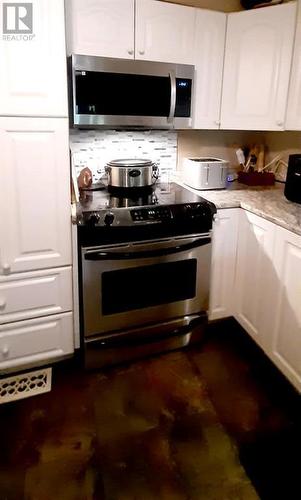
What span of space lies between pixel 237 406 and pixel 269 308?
0.53 m

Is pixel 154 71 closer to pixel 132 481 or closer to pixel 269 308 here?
pixel 269 308

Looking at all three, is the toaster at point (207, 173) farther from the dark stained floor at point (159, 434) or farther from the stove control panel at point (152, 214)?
the dark stained floor at point (159, 434)

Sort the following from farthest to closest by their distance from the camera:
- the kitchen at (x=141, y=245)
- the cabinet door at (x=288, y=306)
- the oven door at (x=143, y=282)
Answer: the oven door at (x=143, y=282) < the cabinet door at (x=288, y=306) < the kitchen at (x=141, y=245)

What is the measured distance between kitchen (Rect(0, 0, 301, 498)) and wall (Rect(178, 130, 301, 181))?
3 centimetres

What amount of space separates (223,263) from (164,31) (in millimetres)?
1402

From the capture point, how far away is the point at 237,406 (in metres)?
1.81

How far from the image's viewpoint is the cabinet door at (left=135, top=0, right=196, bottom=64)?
2014mm

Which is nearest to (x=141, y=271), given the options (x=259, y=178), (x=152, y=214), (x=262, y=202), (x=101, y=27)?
(x=152, y=214)

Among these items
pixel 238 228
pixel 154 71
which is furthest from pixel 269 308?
pixel 154 71

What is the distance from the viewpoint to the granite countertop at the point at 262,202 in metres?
1.78

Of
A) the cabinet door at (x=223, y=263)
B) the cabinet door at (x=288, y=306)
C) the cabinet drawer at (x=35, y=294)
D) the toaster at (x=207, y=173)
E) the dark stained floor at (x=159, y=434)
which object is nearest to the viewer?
the dark stained floor at (x=159, y=434)

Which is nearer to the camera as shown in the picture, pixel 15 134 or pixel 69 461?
pixel 69 461

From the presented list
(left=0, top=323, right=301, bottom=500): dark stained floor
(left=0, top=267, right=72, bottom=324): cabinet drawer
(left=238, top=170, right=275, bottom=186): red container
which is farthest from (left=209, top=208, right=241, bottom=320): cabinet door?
(left=0, top=267, right=72, bottom=324): cabinet drawer

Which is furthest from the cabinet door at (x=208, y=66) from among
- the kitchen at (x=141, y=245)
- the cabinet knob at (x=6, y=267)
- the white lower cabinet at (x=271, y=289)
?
the cabinet knob at (x=6, y=267)
